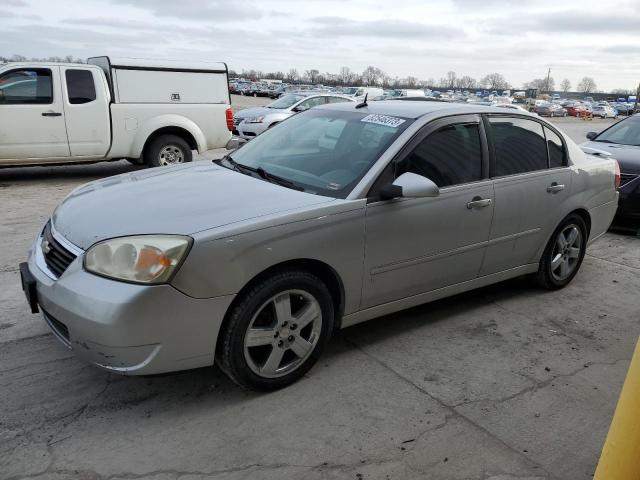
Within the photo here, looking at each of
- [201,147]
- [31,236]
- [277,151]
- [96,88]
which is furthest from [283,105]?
[277,151]

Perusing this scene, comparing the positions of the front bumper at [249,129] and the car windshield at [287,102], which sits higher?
the car windshield at [287,102]

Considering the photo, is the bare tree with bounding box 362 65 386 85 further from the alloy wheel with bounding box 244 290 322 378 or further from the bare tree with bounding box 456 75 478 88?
the alloy wheel with bounding box 244 290 322 378

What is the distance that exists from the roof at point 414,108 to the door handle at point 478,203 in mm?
633

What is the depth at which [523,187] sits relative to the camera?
4180mm

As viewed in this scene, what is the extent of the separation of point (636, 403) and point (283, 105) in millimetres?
15436

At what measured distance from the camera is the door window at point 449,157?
11.7ft

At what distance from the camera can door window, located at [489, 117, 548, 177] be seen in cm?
410

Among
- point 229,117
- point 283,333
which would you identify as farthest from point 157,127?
point 283,333

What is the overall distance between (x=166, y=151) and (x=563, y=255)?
276 inches

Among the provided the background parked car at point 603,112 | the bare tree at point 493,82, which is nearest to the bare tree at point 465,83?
the bare tree at point 493,82

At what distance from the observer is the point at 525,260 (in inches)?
175

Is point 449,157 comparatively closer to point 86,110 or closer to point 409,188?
point 409,188

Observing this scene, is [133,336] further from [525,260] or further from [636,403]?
[525,260]

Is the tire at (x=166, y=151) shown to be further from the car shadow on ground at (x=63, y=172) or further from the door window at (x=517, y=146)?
the door window at (x=517, y=146)
